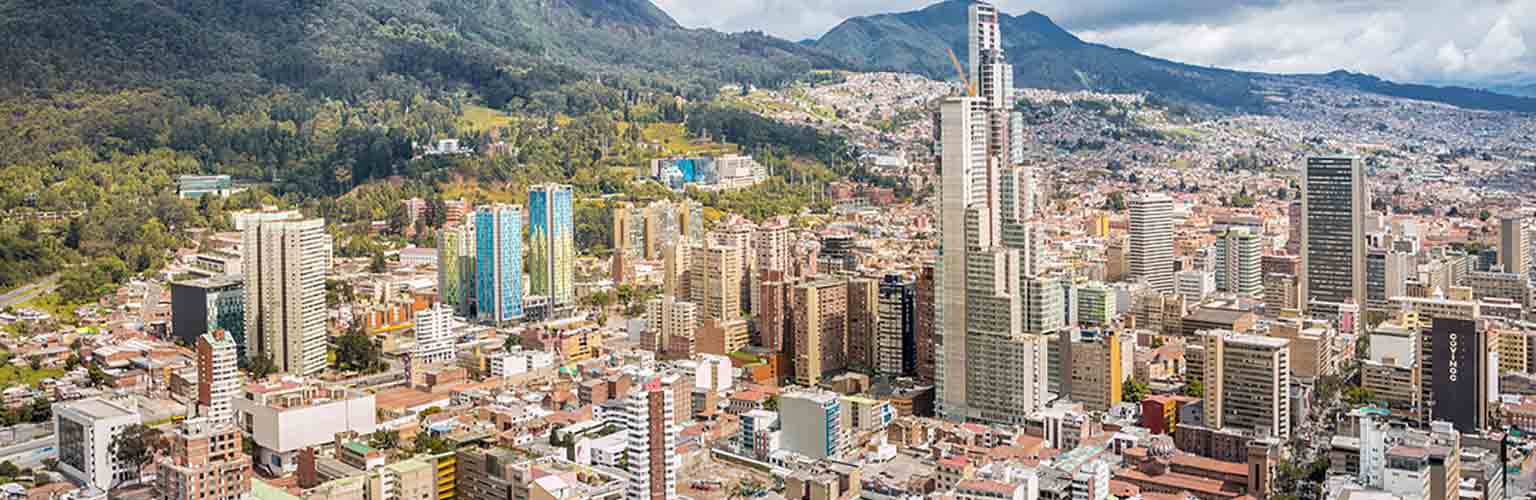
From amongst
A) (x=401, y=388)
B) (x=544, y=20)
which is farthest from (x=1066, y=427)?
(x=544, y=20)

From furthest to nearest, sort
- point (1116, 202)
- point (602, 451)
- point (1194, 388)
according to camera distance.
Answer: point (1116, 202), point (1194, 388), point (602, 451)

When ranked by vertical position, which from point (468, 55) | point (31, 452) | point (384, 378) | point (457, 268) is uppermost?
point (468, 55)

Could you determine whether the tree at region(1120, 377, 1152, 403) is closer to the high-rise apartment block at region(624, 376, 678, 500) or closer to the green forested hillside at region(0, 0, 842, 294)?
the high-rise apartment block at region(624, 376, 678, 500)

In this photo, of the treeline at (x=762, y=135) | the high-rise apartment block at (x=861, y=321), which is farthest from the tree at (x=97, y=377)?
the treeline at (x=762, y=135)

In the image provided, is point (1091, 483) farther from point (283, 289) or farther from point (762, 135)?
point (762, 135)

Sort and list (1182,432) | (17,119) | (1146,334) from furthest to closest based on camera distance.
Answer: (17,119)
(1146,334)
(1182,432)

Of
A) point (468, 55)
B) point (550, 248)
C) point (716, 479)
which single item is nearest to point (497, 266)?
point (550, 248)

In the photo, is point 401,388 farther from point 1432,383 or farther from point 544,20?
point 544,20
